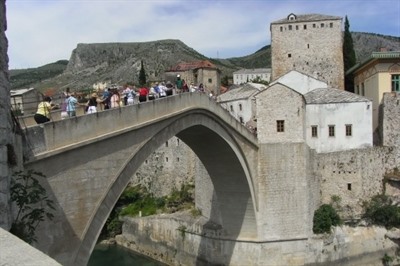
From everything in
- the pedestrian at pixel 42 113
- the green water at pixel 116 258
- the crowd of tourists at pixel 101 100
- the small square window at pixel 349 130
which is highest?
the crowd of tourists at pixel 101 100

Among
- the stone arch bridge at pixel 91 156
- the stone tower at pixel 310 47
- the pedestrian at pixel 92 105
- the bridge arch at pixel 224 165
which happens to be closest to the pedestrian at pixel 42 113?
the stone arch bridge at pixel 91 156

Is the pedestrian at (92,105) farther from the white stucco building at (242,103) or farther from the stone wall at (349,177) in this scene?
the white stucco building at (242,103)

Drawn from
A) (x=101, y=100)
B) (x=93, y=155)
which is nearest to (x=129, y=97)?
(x=101, y=100)

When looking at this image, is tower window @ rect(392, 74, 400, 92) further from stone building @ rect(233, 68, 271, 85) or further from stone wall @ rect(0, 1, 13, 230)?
stone building @ rect(233, 68, 271, 85)

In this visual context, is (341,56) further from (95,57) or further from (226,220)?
(95,57)

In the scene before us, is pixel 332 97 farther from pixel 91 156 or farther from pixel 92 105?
pixel 91 156

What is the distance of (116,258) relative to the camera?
28.2m

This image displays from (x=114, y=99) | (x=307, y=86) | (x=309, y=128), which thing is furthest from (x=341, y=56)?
(x=114, y=99)

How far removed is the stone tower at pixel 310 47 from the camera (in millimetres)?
34781

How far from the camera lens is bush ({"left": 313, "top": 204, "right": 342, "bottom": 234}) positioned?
2225cm

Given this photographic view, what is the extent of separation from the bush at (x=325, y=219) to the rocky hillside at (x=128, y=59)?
215 feet

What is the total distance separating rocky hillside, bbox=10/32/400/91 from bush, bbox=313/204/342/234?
6549 centimetres

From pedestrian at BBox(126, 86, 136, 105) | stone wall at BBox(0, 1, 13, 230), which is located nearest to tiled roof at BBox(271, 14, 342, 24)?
pedestrian at BBox(126, 86, 136, 105)

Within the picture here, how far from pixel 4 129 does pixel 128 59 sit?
3747 inches
